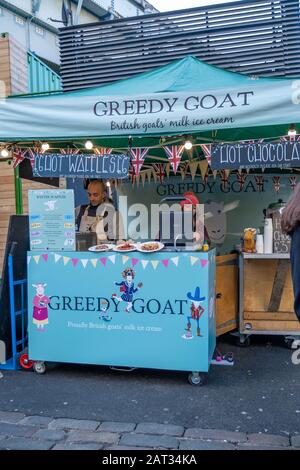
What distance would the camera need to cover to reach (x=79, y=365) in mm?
4477

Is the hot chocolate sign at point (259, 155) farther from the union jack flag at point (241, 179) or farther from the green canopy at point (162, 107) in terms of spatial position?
the union jack flag at point (241, 179)

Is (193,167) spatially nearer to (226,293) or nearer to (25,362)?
(226,293)

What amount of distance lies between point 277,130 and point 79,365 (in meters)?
3.36

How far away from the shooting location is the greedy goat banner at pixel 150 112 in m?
3.78

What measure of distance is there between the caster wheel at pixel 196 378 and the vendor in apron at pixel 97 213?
201 centimetres

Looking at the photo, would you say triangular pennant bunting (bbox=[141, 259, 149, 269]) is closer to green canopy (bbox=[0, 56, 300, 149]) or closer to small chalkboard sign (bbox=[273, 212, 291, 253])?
green canopy (bbox=[0, 56, 300, 149])

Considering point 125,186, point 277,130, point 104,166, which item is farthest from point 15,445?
point 125,186

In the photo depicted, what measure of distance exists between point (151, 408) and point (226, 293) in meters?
2.00

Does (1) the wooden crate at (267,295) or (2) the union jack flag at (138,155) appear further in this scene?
(1) the wooden crate at (267,295)

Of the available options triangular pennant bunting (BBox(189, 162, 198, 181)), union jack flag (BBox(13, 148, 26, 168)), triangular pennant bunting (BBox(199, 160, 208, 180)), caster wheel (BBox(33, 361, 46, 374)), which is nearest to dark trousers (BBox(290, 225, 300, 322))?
caster wheel (BBox(33, 361, 46, 374))

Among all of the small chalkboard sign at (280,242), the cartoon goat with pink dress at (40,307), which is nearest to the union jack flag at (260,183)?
the small chalkboard sign at (280,242)

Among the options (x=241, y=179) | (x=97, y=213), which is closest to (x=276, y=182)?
(x=241, y=179)
